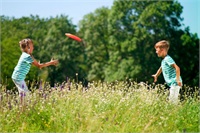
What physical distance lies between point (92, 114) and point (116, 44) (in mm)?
31010

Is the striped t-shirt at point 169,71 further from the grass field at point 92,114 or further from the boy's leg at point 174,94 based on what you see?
the grass field at point 92,114

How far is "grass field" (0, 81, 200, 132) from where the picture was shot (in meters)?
6.38

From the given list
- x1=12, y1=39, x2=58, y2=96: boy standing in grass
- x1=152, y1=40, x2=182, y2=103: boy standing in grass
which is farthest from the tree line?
x1=12, y1=39, x2=58, y2=96: boy standing in grass

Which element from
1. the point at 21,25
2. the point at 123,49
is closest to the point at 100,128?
the point at 123,49

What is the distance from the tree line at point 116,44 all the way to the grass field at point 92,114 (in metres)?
27.8

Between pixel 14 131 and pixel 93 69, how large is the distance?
34.8 meters

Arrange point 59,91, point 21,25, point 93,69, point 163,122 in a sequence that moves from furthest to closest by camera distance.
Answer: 1. point 21,25
2. point 93,69
3. point 59,91
4. point 163,122

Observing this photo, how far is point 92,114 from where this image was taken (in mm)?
6617

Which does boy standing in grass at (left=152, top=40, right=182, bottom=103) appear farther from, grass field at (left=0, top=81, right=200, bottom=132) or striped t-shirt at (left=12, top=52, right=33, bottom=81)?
striped t-shirt at (left=12, top=52, right=33, bottom=81)

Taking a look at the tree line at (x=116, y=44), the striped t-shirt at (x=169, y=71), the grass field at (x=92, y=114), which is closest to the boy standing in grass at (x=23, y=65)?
the grass field at (x=92, y=114)

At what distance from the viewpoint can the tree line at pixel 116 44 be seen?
119 feet

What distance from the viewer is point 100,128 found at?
6.21m

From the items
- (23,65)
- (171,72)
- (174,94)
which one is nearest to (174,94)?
(174,94)

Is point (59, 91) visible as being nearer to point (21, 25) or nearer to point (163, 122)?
point (163, 122)
